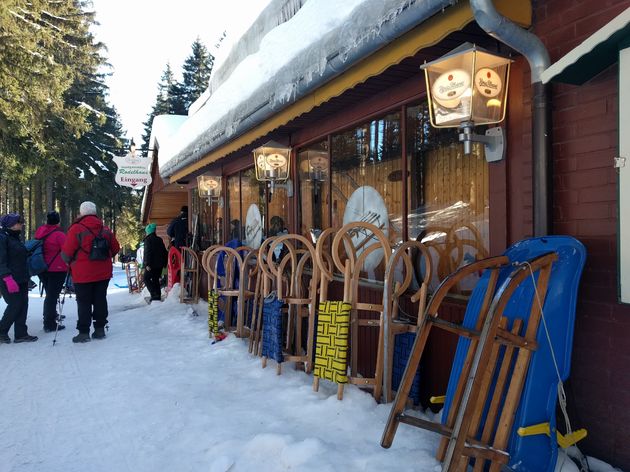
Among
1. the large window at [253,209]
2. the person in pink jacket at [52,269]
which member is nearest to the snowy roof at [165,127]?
the large window at [253,209]

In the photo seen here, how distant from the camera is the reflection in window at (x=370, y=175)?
4.35m

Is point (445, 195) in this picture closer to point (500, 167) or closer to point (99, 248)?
point (500, 167)

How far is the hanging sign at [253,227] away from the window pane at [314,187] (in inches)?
66.4

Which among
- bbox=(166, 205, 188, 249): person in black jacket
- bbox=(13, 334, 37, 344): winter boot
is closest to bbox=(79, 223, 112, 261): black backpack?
bbox=(13, 334, 37, 344): winter boot

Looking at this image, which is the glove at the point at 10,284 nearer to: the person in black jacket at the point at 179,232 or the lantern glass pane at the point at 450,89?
the person in black jacket at the point at 179,232

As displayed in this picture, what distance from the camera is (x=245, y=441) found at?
3205 millimetres

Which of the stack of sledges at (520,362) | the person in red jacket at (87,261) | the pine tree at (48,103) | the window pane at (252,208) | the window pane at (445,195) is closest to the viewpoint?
the stack of sledges at (520,362)

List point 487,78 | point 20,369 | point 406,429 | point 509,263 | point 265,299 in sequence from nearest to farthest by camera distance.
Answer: point 509,263, point 487,78, point 406,429, point 265,299, point 20,369

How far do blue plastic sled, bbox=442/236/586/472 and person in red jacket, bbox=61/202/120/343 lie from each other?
5.46 meters

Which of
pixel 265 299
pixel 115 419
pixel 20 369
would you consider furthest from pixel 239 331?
pixel 20 369

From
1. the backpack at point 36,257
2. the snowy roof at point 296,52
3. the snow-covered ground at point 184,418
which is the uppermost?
the snowy roof at point 296,52

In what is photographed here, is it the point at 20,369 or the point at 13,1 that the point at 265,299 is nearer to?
the point at 20,369

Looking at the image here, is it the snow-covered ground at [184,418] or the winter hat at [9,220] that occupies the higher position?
the winter hat at [9,220]

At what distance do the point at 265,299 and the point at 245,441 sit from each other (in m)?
1.68
